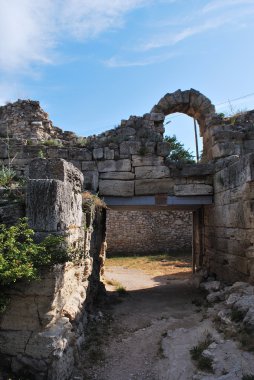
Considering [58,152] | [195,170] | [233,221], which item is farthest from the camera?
[58,152]

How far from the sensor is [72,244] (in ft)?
15.4

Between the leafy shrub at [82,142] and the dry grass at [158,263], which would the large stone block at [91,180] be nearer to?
the leafy shrub at [82,142]

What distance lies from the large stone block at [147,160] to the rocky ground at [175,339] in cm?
329

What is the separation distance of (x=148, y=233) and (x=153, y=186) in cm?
1109

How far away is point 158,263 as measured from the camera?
16219 mm

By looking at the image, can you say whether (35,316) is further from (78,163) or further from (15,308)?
(78,163)

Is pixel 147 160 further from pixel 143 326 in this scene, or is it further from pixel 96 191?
pixel 143 326

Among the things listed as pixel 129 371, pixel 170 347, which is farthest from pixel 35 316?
pixel 170 347

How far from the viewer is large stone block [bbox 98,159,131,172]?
8.82 m

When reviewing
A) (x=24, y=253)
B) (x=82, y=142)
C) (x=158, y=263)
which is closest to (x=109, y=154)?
(x=82, y=142)

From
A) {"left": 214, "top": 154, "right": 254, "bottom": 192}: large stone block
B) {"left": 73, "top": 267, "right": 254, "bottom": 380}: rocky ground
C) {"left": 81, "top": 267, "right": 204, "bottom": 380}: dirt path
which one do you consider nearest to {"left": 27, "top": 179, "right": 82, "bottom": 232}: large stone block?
→ {"left": 73, "top": 267, "right": 254, "bottom": 380}: rocky ground

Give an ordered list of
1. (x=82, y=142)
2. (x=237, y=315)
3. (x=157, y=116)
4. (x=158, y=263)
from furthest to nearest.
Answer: (x=158, y=263), (x=157, y=116), (x=82, y=142), (x=237, y=315)

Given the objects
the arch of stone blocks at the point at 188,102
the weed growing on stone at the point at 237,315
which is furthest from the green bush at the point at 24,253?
the arch of stone blocks at the point at 188,102

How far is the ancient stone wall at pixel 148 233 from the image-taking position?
63.6ft
